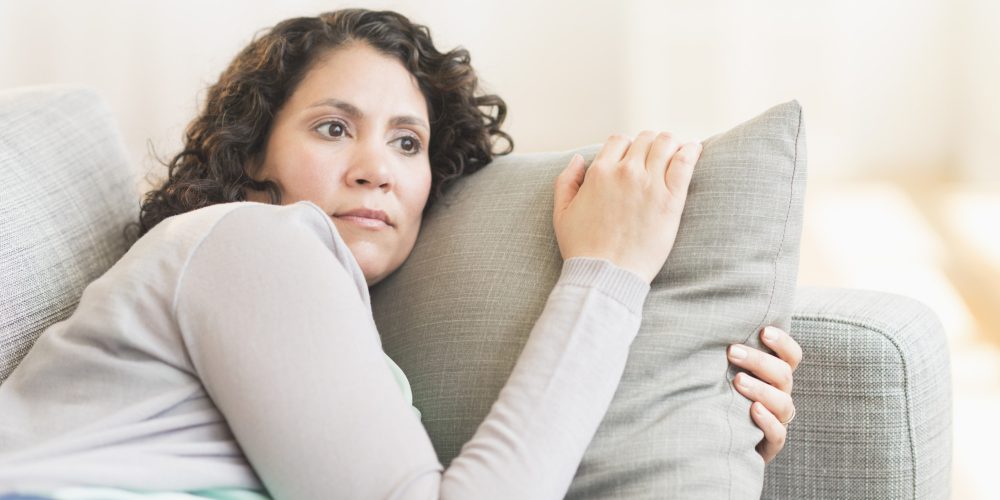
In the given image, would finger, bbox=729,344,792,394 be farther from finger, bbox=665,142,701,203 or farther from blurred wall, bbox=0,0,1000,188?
blurred wall, bbox=0,0,1000,188

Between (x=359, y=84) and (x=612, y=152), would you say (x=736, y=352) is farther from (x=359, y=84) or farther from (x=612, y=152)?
(x=359, y=84)

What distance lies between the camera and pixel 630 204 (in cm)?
107

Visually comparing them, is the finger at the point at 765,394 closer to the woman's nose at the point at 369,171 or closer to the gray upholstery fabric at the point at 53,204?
the woman's nose at the point at 369,171

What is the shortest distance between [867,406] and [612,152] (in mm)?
384

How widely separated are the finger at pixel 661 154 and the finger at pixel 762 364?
0.19 meters

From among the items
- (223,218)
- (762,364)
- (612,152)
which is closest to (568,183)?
(612,152)

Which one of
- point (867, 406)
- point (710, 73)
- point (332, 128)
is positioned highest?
point (332, 128)

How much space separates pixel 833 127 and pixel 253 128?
326 centimetres

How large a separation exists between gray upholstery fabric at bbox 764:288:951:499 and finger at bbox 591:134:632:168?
0.88 feet

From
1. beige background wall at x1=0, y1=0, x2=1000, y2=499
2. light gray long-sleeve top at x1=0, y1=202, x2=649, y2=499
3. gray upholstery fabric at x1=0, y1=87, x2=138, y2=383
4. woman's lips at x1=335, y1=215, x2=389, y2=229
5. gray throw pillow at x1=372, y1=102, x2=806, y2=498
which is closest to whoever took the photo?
light gray long-sleeve top at x1=0, y1=202, x2=649, y2=499

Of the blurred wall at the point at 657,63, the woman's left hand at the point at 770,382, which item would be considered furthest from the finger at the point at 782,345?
the blurred wall at the point at 657,63

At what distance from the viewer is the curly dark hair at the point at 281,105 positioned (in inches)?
50.8

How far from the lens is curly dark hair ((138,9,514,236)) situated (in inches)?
50.8

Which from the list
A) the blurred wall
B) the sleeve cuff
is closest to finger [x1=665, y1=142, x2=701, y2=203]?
the sleeve cuff
